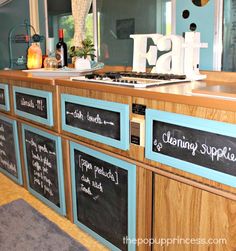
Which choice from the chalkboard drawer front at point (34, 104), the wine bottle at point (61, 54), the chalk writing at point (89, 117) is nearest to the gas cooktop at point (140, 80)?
the chalk writing at point (89, 117)

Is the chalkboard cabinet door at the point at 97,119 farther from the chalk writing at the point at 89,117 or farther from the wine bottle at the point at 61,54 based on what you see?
the wine bottle at the point at 61,54

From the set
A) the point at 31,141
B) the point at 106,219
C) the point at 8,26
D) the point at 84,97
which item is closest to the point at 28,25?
the point at 8,26

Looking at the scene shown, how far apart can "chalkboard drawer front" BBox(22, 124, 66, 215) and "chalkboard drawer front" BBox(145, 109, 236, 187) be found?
0.81 metres

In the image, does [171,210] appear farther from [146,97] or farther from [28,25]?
[28,25]

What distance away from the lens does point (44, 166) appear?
2.13 meters

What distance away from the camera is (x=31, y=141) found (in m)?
2.23

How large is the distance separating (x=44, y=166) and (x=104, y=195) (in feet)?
2.11

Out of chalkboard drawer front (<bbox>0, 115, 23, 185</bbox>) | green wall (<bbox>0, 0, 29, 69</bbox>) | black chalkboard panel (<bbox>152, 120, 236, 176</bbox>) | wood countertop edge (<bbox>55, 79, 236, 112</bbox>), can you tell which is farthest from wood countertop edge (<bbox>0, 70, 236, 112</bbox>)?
green wall (<bbox>0, 0, 29, 69</bbox>)

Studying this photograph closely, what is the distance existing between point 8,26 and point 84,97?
302 cm

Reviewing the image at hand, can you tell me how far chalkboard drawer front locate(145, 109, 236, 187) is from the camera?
105 cm

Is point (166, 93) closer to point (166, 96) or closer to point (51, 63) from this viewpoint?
point (166, 96)

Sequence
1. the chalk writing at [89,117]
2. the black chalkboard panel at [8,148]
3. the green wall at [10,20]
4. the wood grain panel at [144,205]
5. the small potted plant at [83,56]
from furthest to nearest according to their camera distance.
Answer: the green wall at [10,20] < the black chalkboard panel at [8,148] < the small potted plant at [83,56] < the chalk writing at [89,117] < the wood grain panel at [144,205]

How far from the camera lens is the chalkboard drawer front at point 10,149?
2449mm

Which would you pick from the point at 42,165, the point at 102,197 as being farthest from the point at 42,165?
the point at 102,197
